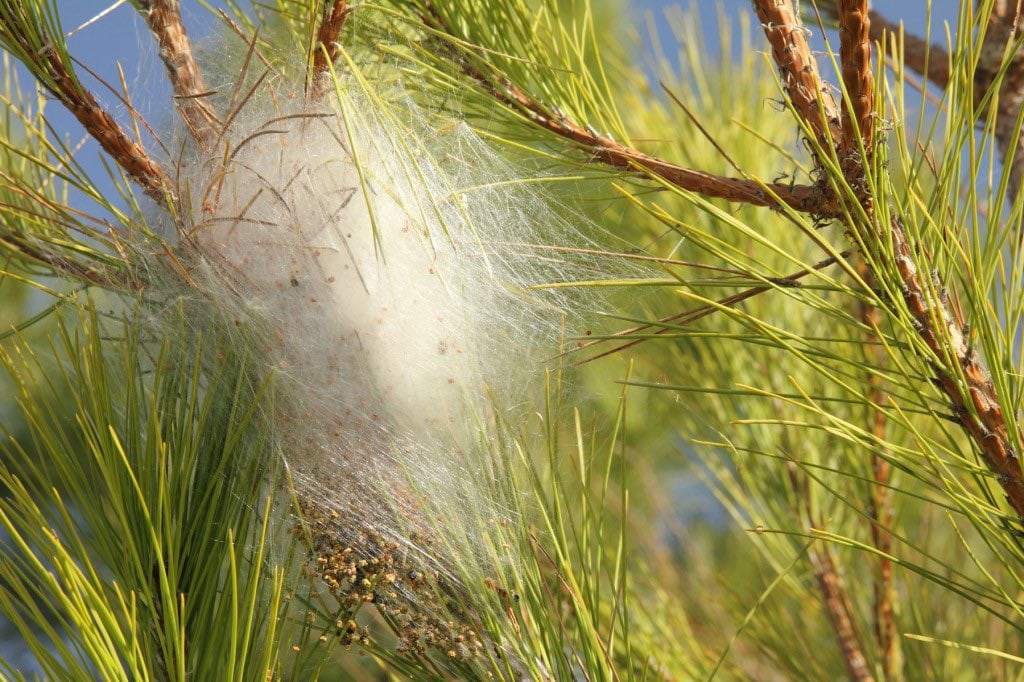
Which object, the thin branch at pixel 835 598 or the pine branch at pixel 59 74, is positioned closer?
the pine branch at pixel 59 74

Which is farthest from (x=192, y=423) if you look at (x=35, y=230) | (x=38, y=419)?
(x=35, y=230)

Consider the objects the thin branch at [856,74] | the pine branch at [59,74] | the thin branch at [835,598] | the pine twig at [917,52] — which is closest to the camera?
the thin branch at [856,74]

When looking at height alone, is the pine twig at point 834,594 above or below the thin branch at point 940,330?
below

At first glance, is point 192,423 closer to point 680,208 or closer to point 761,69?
point 680,208

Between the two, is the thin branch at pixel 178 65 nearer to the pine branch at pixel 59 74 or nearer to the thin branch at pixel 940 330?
the pine branch at pixel 59 74

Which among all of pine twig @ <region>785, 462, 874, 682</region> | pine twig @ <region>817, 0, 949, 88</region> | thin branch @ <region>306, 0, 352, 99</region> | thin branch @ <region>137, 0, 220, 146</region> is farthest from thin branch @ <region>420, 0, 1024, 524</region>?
pine twig @ <region>785, 462, 874, 682</region>

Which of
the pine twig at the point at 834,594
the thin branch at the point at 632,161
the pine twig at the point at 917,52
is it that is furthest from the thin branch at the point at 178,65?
the pine twig at the point at 834,594
